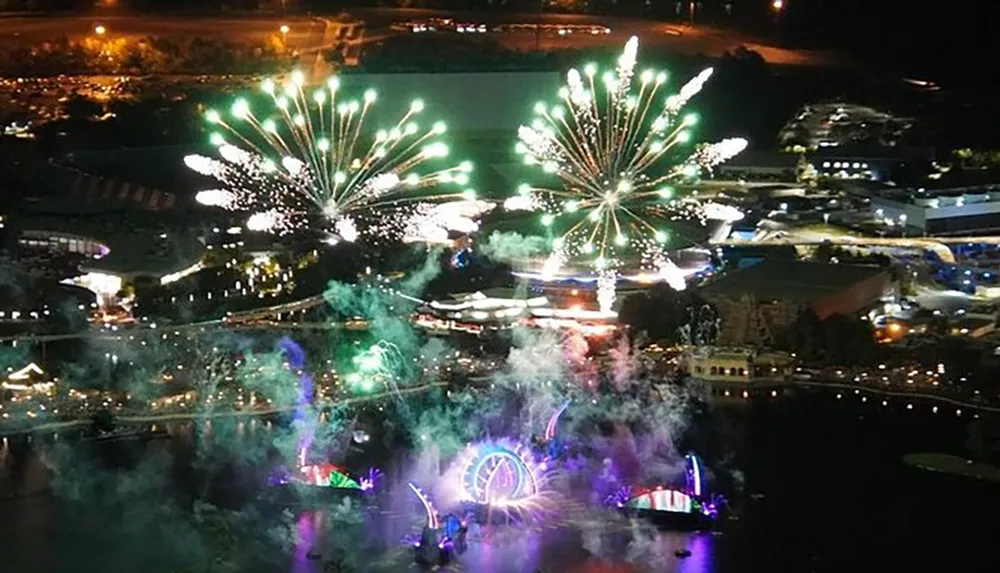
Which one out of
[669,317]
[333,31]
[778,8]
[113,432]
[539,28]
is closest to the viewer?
[113,432]

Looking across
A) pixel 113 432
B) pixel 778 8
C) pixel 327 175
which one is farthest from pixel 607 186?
pixel 778 8

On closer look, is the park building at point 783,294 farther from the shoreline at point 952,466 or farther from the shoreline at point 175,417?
the shoreline at point 175,417

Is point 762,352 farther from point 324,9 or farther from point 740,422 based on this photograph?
point 324,9

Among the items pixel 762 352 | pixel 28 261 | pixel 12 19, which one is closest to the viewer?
pixel 762 352

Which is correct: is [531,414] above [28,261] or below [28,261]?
below

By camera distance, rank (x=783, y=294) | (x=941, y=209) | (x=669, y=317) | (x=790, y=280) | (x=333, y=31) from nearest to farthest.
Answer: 1. (x=669, y=317)
2. (x=783, y=294)
3. (x=790, y=280)
4. (x=941, y=209)
5. (x=333, y=31)

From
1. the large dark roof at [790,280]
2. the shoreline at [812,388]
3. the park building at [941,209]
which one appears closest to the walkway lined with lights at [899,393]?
the shoreline at [812,388]

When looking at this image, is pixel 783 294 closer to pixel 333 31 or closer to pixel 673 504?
pixel 673 504

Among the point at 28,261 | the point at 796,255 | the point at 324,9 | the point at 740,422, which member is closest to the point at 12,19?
the point at 324,9
